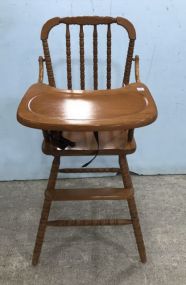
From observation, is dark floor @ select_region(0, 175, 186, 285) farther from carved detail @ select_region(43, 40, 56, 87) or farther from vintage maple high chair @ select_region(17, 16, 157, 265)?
carved detail @ select_region(43, 40, 56, 87)

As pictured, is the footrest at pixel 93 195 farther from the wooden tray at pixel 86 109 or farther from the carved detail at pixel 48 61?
the carved detail at pixel 48 61

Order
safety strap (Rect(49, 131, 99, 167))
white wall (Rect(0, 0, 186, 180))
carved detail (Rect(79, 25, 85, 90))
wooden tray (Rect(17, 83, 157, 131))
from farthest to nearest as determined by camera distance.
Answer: white wall (Rect(0, 0, 186, 180)) < carved detail (Rect(79, 25, 85, 90)) < safety strap (Rect(49, 131, 99, 167)) < wooden tray (Rect(17, 83, 157, 131))

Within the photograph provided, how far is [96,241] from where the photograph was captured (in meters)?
1.61

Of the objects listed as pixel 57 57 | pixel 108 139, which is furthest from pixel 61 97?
pixel 57 57

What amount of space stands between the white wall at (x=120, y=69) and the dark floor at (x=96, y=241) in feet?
0.38

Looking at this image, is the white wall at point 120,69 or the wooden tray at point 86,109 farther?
the white wall at point 120,69

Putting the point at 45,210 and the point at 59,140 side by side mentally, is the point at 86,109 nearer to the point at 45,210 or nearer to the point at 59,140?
the point at 59,140

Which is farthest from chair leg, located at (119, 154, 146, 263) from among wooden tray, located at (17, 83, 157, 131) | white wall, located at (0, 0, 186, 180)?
white wall, located at (0, 0, 186, 180)

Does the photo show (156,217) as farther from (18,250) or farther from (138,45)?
(138,45)

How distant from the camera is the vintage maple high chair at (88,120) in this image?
1.12 metres

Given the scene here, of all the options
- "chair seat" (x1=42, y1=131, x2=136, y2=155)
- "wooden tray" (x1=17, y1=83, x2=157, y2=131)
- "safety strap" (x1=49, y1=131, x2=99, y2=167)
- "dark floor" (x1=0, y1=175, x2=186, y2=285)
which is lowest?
"dark floor" (x1=0, y1=175, x2=186, y2=285)

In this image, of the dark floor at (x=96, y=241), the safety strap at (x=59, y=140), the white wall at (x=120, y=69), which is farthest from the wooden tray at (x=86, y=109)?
the dark floor at (x=96, y=241)

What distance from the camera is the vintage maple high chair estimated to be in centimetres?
112

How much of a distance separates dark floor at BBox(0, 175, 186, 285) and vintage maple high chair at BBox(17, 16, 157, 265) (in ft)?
0.25
